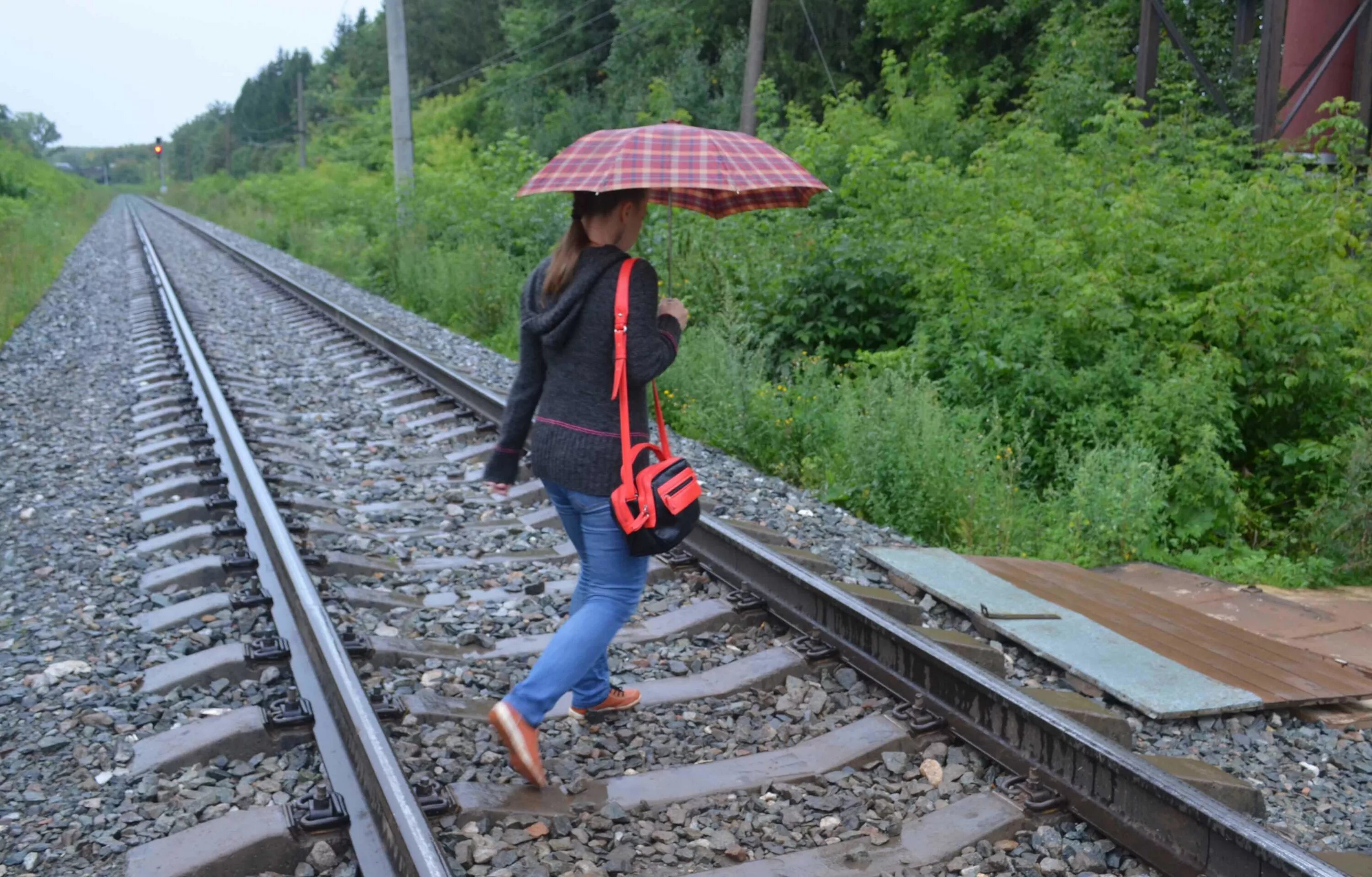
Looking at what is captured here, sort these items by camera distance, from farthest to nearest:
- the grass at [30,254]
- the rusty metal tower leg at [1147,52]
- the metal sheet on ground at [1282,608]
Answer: the grass at [30,254], the rusty metal tower leg at [1147,52], the metal sheet on ground at [1282,608]

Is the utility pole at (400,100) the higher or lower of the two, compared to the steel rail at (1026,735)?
higher

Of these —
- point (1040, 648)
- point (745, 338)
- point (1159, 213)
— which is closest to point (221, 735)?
point (1040, 648)

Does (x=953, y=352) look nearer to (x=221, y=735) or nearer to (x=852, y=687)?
(x=852, y=687)

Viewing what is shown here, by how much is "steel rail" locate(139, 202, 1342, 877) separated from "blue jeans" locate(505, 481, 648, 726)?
3.70 ft

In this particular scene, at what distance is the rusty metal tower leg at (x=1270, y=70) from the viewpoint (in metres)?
12.0

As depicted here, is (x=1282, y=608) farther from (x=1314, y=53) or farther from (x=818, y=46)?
(x=818, y=46)

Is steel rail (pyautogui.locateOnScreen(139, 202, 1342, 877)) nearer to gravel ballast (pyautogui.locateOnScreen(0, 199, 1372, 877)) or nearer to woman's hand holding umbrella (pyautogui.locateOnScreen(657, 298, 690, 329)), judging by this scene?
gravel ballast (pyautogui.locateOnScreen(0, 199, 1372, 877))

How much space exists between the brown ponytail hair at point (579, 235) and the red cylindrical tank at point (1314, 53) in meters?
12.3

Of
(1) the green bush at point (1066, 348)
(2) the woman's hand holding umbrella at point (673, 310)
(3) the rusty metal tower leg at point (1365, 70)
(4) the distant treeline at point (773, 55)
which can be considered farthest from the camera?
(4) the distant treeline at point (773, 55)

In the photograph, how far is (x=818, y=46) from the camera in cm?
3067

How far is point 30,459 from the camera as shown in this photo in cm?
802

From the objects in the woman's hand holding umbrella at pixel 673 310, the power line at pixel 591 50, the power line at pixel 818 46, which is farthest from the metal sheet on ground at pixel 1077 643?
the power line at pixel 591 50

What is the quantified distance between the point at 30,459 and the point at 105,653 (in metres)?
4.01

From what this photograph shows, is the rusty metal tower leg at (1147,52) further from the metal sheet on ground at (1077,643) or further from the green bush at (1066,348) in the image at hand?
the metal sheet on ground at (1077,643)
